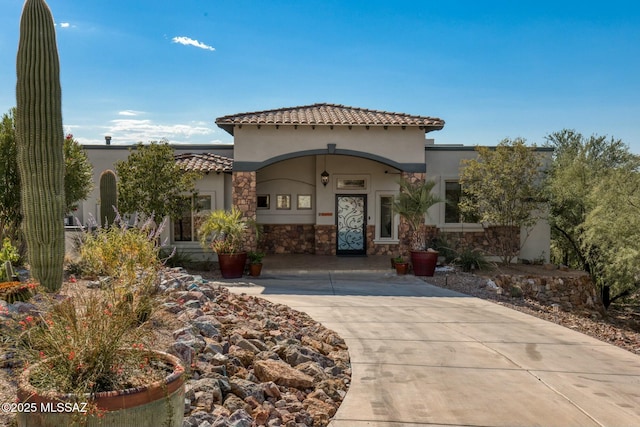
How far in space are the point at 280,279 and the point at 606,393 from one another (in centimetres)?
912

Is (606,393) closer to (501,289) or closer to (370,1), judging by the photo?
(501,289)

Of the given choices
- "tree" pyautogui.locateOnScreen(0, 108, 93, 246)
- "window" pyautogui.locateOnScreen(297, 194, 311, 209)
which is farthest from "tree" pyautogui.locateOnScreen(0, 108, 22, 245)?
"window" pyautogui.locateOnScreen(297, 194, 311, 209)

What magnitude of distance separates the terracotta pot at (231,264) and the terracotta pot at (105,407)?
1020cm

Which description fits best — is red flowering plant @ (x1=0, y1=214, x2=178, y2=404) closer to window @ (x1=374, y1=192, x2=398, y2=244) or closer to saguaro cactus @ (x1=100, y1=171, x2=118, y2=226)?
saguaro cactus @ (x1=100, y1=171, x2=118, y2=226)

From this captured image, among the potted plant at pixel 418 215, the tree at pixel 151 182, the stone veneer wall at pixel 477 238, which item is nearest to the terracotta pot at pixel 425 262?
the potted plant at pixel 418 215

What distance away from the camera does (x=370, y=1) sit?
45.5 feet

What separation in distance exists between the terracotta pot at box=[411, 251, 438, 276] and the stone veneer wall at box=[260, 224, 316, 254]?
19.6 ft

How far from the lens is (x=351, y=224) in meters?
18.8

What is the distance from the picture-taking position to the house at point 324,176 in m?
14.9

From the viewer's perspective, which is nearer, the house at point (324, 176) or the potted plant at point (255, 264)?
the potted plant at point (255, 264)

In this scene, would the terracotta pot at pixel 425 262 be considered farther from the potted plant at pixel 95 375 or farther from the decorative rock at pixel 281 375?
the potted plant at pixel 95 375

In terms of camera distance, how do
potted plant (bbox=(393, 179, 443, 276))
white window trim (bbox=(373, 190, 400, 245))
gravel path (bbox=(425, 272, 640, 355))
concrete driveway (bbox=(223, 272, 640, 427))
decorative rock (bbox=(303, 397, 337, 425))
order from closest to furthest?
decorative rock (bbox=(303, 397, 337, 425)) → concrete driveway (bbox=(223, 272, 640, 427)) → gravel path (bbox=(425, 272, 640, 355)) → potted plant (bbox=(393, 179, 443, 276)) → white window trim (bbox=(373, 190, 400, 245))

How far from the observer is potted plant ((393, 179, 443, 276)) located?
13.9 m

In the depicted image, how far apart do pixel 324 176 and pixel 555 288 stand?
8693 mm
